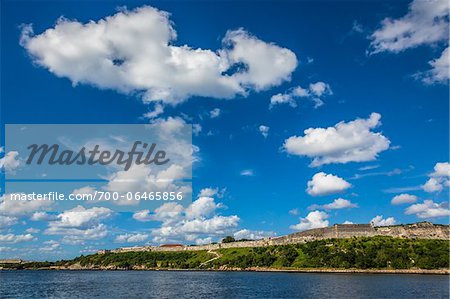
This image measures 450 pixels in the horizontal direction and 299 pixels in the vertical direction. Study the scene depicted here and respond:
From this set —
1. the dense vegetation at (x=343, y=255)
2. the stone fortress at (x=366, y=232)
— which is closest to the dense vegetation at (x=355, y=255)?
the dense vegetation at (x=343, y=255)

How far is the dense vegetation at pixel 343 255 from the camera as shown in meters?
110

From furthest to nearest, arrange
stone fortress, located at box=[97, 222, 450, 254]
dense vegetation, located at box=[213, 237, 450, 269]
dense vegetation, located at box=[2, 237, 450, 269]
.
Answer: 1. stone fortress, located at box=[97, 222, 450, 254]
2. dense vegetation, located at box=[2, 237, 450, 269]
3. dense vegetation, located at box=[213, 237, 450, 269]

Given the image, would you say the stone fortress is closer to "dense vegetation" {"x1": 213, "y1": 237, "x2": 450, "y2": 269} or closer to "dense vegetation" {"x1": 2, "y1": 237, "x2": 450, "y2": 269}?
"dense vegetation" {"x1": 2, "y1": 237, "x2": 450, "y2": 269}

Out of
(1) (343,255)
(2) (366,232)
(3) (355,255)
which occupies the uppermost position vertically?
(2) (366,232)

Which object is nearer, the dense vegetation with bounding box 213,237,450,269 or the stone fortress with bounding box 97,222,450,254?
the dense vegetation with bounding box 213,237,450,269

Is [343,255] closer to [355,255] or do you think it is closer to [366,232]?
[355,255]

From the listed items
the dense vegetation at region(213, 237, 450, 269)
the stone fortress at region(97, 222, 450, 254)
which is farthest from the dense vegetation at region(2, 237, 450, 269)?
the stone fortress at region(97, 222, 450, 254)

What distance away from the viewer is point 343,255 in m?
117

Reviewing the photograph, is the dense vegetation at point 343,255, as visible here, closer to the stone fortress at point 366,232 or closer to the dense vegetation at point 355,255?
the dense vegetation at point 355,255

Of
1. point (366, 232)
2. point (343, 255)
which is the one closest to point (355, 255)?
point (343, 255)

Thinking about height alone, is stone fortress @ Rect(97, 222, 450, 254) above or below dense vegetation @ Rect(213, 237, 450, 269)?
above

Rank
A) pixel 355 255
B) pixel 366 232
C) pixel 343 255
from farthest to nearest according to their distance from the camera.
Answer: pixel 366 232, pixel 343 255, pixel 355 255

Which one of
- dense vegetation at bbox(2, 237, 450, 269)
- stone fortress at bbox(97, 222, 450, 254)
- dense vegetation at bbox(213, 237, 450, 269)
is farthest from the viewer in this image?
stone fortress at bbox(97, 222, 450, 254)

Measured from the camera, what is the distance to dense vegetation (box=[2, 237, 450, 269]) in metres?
110
